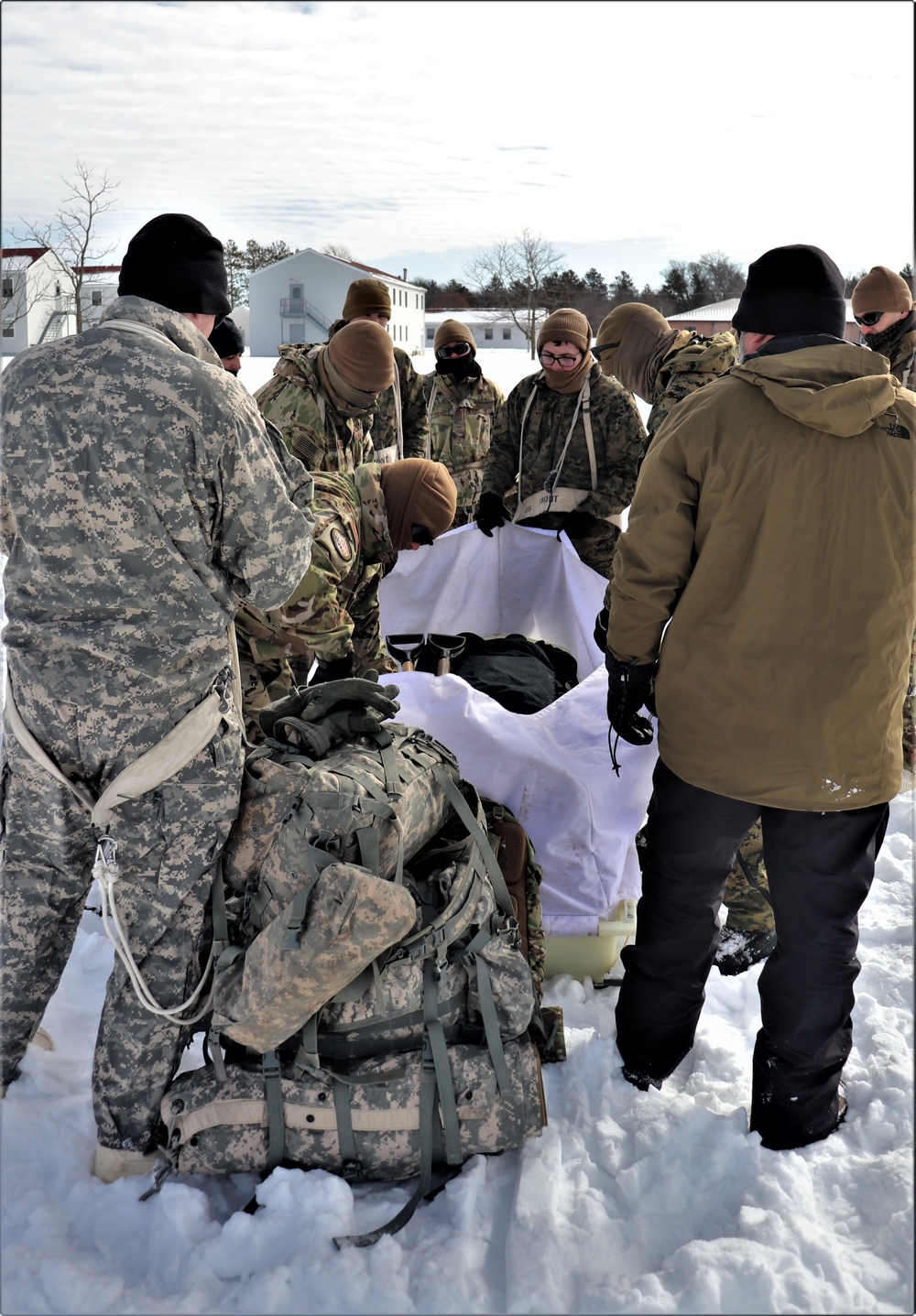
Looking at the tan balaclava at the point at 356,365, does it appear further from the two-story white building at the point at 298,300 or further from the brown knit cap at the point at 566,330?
the two-story white building at the point at 298,300

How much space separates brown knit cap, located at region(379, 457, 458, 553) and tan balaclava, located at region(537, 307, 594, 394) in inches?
57.4

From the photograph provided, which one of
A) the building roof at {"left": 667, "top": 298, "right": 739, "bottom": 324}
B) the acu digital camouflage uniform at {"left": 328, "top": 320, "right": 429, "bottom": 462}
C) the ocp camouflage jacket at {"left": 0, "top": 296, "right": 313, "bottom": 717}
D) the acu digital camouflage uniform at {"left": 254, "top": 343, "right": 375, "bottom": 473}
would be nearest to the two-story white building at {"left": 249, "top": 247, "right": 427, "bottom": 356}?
the building roof at {"left": 667, "top": 298, "right": 739, "bottom": 324}

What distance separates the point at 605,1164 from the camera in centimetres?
193

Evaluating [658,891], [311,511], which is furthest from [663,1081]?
[311,511]

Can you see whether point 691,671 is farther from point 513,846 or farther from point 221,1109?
point 221,1109

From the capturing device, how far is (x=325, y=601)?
2408mm

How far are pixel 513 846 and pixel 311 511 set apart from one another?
2.96 ft

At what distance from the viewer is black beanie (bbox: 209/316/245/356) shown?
4184 mm

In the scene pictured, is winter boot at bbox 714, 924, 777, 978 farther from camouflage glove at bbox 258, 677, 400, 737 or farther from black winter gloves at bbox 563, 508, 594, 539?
black winter gloves at bbox 563, 508, 594, 539

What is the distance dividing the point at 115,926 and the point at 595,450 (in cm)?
298

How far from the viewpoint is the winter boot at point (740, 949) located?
107 inches

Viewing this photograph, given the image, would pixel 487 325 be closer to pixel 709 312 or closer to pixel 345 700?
pixel 709 312

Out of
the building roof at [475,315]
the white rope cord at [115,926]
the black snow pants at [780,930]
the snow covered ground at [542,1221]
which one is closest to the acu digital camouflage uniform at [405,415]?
the black snow pants at [780,930]

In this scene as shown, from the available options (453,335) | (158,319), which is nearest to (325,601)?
(158,319)
